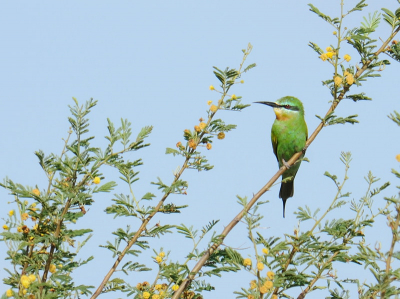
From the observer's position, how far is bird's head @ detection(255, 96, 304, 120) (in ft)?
18.4

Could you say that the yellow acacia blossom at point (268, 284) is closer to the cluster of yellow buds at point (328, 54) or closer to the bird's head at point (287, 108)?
the cluster of yellow buds at point (328, 54)

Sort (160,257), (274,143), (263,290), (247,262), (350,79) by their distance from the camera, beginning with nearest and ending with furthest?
(263,290) → (247,262) → (160,257) → (350,79) → (274,143)

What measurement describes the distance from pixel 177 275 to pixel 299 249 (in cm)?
57

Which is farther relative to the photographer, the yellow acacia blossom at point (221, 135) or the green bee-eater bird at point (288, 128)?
the green bee-eater bird at point (288, 128)

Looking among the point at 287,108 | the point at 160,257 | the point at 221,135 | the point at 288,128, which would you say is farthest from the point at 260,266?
the point at 287,108

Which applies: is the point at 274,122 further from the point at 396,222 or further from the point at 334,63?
the point at 396,222

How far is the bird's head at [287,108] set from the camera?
562 centimetres

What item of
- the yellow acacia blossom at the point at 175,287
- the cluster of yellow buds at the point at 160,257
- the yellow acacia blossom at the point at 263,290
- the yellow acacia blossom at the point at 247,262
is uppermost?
the cluster of yellow buds at the point at 160,257

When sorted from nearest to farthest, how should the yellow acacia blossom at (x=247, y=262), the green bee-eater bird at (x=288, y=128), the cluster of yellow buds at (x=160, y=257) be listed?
the yellow acacia blossom at (x=247, y=262) → the cluster of yellow buds at (x=160, y=257) → the green bee-eater bird at (x=288, y=128)

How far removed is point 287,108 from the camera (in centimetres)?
563

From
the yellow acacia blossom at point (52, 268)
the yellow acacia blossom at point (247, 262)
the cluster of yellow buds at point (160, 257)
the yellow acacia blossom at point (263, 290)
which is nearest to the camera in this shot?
the yellow acacia blossom at point (263, 290)

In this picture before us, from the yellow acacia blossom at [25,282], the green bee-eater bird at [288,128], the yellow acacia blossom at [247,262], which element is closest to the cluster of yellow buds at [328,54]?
the yellow acacia blossom at [247,262]

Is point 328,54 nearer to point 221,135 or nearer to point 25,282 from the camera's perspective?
point 221,135

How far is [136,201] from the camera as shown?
258 cm
